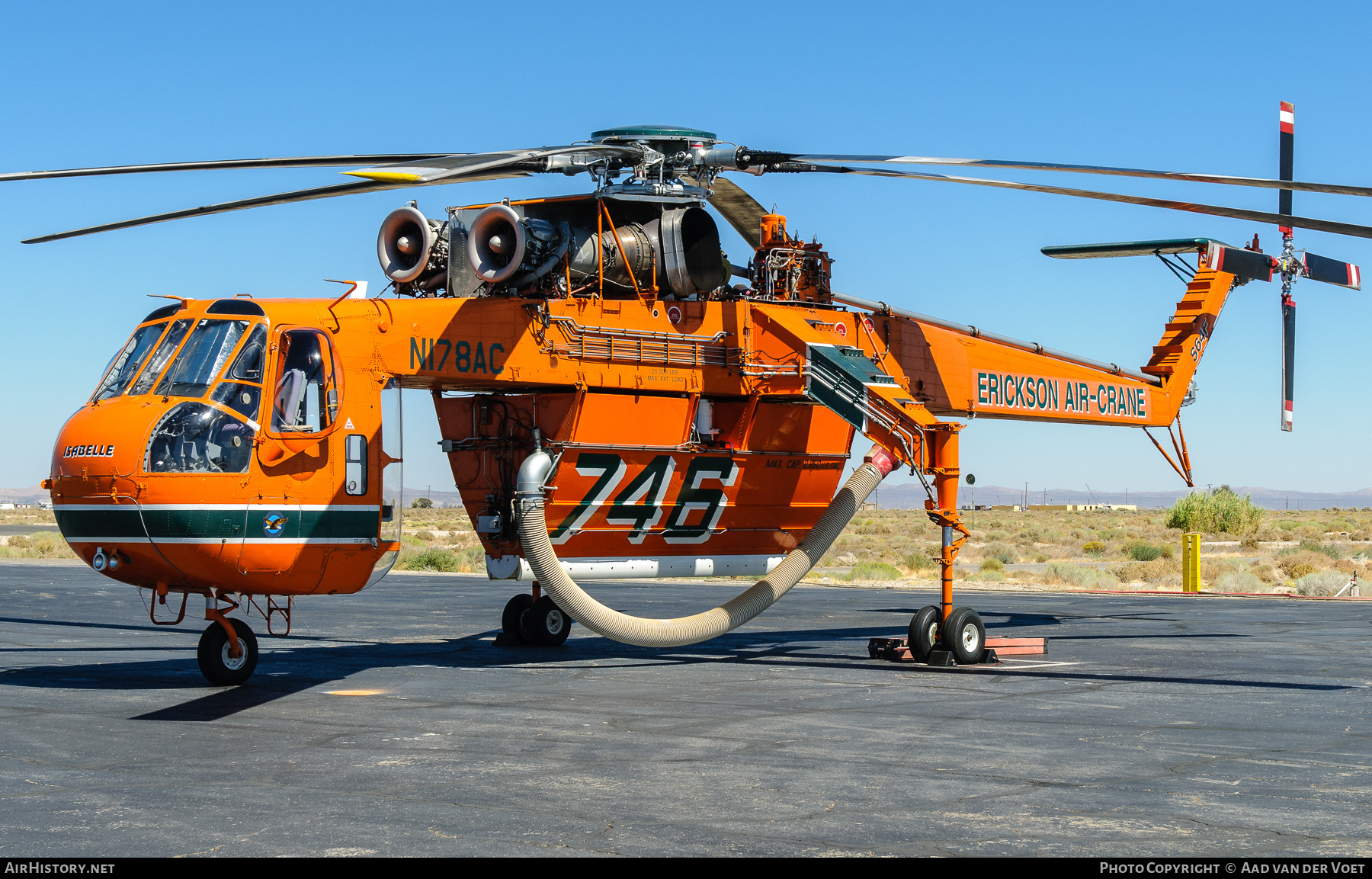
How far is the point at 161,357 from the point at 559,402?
14.1ft

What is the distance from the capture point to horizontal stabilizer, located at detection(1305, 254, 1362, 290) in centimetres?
2111

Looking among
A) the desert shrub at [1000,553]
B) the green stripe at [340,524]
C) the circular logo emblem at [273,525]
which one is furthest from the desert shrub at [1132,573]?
the circular logo emblem at [273,525]

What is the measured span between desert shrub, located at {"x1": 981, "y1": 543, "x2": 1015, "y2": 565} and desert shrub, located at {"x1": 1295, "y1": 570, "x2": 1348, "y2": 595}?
14305mm

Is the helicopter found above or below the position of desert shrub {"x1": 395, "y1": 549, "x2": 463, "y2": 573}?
above

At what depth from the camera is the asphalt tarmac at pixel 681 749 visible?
287 inches

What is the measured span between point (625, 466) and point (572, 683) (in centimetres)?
275

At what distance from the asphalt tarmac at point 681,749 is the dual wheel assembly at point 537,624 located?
Answer: 219 millimetres

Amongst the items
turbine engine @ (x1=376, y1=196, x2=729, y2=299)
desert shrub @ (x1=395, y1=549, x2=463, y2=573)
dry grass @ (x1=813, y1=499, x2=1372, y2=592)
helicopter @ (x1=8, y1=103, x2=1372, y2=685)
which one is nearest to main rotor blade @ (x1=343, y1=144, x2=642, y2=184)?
helicopter @ (x1=8, y1=103, x2=1372, y2=685)

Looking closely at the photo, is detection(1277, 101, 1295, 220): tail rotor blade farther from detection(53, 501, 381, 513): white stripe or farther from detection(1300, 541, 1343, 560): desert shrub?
detection(1300, 541, 1343, 560): desert shrub

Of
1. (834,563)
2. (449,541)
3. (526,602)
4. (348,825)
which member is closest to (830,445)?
(526,602)

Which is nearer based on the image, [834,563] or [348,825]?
[348,825]

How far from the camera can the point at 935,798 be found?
8.23 metres

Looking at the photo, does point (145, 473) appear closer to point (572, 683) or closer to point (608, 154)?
point (572, 683)

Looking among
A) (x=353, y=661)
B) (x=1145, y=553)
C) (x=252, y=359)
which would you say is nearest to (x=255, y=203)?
(x=252, y=359)
